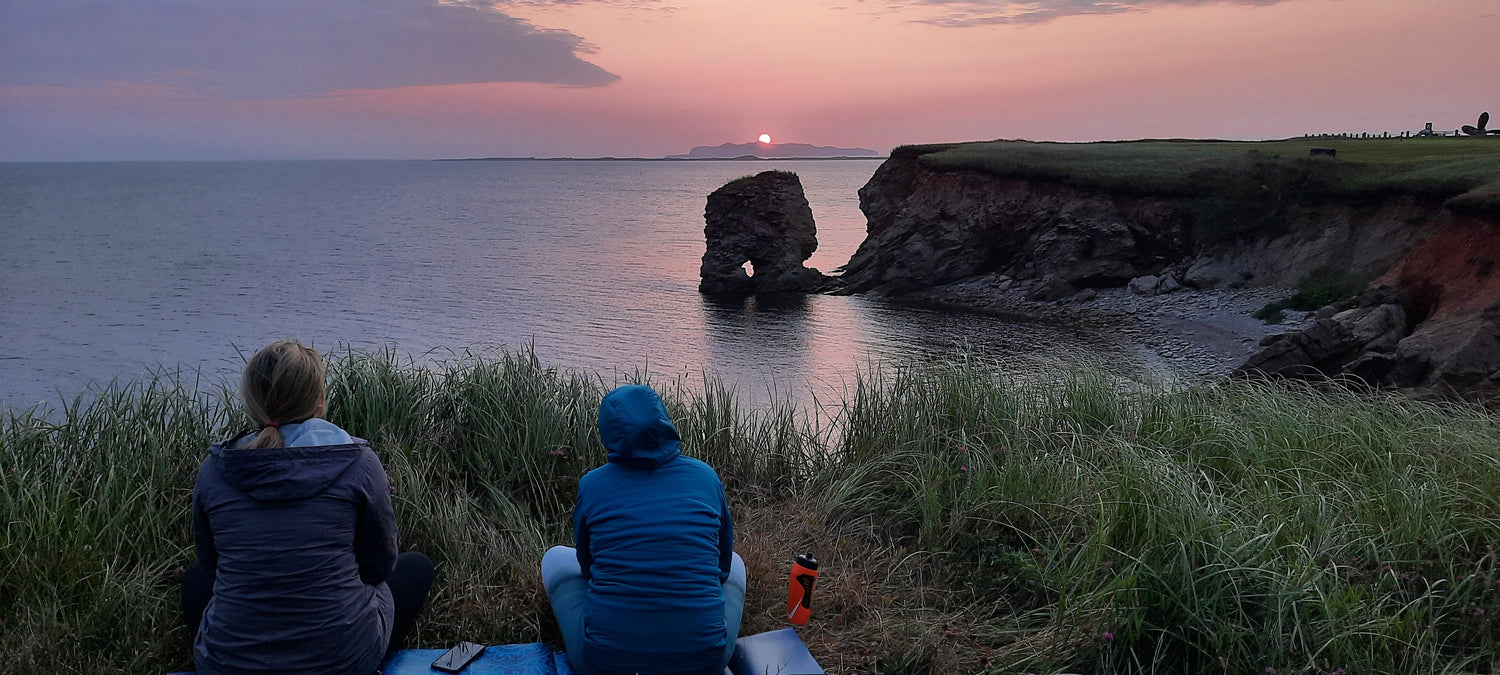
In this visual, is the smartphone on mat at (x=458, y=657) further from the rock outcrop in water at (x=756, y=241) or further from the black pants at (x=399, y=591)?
the rock outcrop in water at (x=756, y=241)

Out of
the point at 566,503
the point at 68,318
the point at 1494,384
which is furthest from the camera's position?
the point at 68,318

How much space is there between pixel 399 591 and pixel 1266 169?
37622 millimetres

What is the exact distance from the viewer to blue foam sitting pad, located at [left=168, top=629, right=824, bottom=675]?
3.77m

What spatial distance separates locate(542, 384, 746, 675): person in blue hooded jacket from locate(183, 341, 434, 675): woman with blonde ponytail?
85 cm

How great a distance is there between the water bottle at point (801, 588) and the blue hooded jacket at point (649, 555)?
0.69 meters

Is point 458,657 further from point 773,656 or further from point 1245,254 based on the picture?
point 1245,254

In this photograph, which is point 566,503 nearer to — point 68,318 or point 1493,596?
point 1493,596

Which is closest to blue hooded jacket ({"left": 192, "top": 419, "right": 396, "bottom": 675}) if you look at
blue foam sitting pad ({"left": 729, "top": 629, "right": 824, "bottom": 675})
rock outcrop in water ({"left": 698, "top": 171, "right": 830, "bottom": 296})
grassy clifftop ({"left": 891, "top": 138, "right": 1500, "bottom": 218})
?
blue foam sitting pad ({"left": 729, "top": 629, "right": 824, "bottom": 675})

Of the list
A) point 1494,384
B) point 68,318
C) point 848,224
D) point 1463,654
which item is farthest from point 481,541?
point 848,224

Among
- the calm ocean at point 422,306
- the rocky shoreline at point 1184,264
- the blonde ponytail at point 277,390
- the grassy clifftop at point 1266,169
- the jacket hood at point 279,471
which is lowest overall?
the calm ocean at point 422,306

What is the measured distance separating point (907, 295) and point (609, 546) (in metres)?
38.7

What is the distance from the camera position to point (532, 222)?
101750 mm

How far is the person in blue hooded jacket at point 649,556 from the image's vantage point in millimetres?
3514

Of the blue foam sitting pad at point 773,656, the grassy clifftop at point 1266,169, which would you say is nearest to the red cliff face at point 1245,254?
the grassy clifftop at point 1266,169
